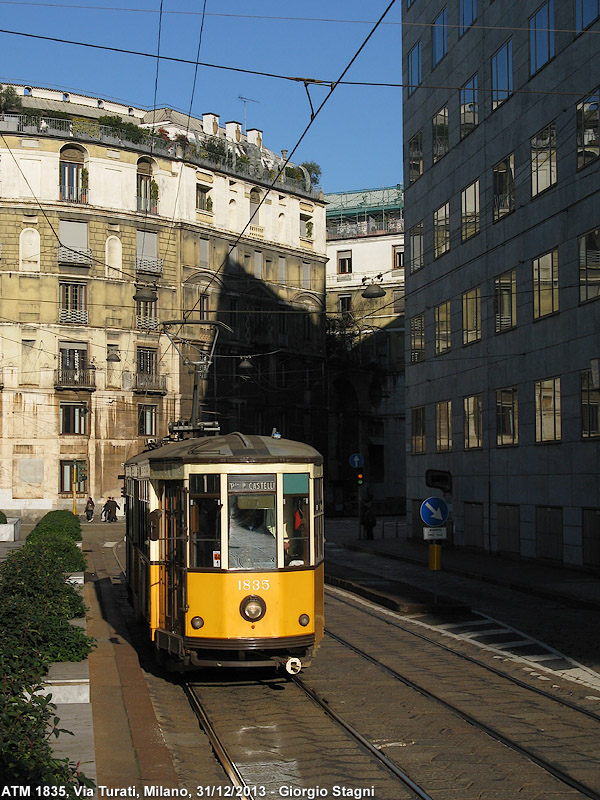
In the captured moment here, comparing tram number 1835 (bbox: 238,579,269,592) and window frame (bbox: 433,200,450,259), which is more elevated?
window frame (bbox: 433,200,450,259)

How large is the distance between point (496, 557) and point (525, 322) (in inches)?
302

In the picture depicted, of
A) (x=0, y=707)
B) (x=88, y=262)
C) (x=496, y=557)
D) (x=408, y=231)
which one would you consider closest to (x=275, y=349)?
(x=88, y=262)

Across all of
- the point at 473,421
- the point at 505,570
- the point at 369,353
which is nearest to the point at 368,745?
Answer: the point at 505,570

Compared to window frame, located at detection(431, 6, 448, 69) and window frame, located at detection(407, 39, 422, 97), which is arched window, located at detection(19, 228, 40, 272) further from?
window frame, located at detection(431, 6, 448, 69)

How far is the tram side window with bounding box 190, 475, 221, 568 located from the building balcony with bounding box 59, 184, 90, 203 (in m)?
51.9

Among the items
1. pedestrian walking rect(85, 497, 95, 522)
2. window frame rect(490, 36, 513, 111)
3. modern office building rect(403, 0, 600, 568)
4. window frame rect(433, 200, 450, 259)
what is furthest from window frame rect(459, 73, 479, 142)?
pedestrian walking rect(85, 497, 95, 522)

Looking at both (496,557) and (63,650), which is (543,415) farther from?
(63,650)

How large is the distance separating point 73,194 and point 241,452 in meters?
52.2

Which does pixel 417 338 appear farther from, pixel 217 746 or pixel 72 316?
pixel 217 746

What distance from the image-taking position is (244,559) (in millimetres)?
11781

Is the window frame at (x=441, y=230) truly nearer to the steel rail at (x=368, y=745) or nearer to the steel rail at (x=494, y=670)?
the steel rail at (x=494, y=670)

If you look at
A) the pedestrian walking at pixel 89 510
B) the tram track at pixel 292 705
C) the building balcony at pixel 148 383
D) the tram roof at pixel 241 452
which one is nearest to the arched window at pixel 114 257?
the building balcony at pixel 148 383

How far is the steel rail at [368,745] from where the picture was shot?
823 cm

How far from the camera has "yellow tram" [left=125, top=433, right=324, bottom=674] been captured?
1167 cm
